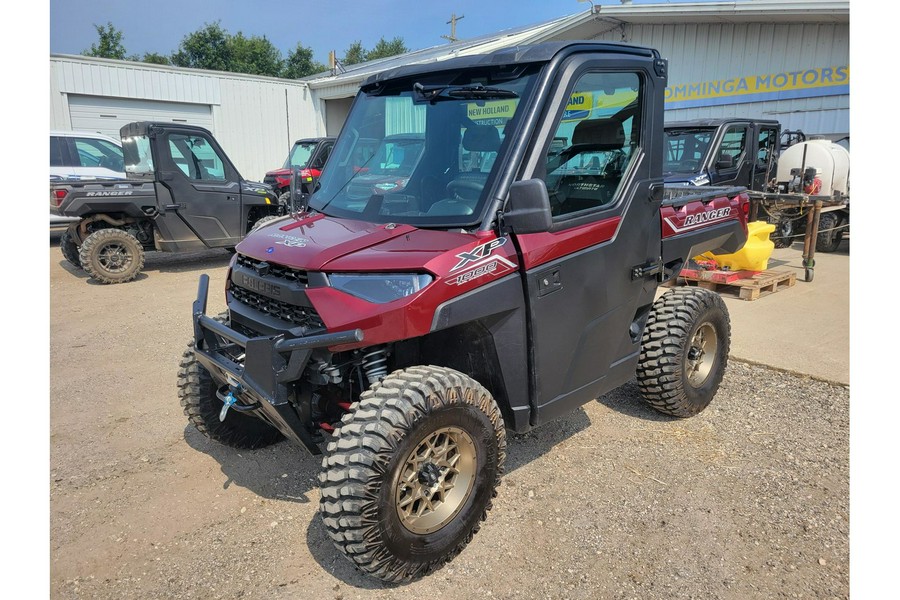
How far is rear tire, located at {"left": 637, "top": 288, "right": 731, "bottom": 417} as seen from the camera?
13.3 feet

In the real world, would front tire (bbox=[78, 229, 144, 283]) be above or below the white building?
below

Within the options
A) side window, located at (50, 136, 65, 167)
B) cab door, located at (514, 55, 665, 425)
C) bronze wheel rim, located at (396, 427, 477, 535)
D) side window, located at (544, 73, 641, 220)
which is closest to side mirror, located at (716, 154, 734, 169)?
cab door, located at (514, 55, 665, 425)

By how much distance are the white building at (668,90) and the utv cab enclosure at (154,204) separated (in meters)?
10.2

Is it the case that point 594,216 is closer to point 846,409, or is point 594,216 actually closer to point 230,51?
point 846,409

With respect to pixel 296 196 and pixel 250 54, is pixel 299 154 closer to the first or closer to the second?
pixel 296 196

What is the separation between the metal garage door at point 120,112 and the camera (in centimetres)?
1827

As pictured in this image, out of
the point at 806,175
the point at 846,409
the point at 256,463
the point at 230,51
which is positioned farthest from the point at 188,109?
the point at 230,51

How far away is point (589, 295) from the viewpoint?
326cm

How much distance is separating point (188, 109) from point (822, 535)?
21.6 metres

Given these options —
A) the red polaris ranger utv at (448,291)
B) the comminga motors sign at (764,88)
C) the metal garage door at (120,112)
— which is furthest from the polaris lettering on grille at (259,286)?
the metal garage door at (120,112)

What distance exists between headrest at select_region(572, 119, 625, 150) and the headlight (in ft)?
3.96

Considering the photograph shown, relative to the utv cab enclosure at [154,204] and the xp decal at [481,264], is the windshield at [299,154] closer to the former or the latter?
the utv cab enclosure at [154,204]

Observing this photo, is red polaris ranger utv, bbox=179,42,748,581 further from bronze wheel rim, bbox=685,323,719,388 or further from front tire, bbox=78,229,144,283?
front tire, bbox=78,229,144,283

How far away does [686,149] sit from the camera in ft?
32.0
